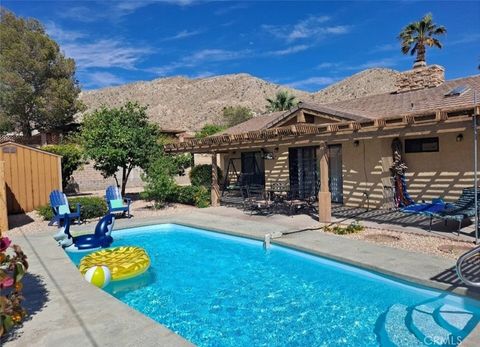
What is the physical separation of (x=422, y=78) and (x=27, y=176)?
19.3m

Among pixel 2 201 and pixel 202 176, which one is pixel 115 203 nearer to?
pixel 2 201

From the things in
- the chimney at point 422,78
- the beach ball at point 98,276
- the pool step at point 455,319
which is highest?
the chimney at point 422,78

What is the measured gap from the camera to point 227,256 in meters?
10.2

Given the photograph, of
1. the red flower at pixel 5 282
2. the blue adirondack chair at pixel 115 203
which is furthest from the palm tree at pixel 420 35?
the red flower at pixel 5 282

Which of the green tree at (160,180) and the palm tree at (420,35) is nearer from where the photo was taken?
the green tree at (160,180)

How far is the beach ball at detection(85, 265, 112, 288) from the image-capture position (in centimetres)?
771

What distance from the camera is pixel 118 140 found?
58.3 feet

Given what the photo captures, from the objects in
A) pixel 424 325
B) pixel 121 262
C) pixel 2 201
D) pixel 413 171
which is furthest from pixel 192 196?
pixel 424 325

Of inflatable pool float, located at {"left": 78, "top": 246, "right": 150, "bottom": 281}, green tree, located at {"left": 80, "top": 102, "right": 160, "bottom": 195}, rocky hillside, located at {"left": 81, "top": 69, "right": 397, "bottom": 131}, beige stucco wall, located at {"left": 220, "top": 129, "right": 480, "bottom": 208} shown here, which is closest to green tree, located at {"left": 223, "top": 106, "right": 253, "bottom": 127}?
rocky hillside, located at {"left": 81, "top": 69, "right": 397, "bottom": 131}

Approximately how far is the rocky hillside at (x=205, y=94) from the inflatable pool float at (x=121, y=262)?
52.9m

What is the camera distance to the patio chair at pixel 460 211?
379 inches

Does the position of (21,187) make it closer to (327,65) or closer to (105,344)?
(105,344)

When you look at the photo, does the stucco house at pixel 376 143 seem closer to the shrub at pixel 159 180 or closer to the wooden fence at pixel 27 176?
the shrub at pixel 159 180

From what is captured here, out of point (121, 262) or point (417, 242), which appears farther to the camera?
point (417, 242)
